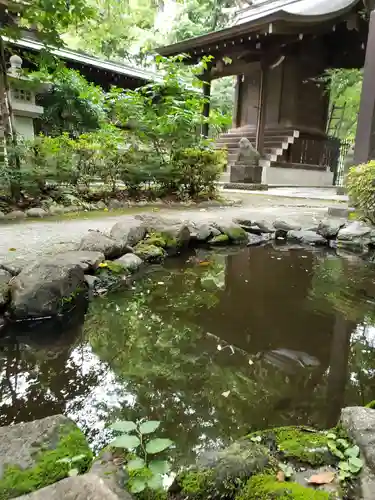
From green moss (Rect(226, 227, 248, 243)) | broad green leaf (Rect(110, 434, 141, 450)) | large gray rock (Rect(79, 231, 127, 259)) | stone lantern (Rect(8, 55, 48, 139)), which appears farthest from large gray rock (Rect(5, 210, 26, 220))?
broad green leaf (Rect(110, 434, 141, 450))

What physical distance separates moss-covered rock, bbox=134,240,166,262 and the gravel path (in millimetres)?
577

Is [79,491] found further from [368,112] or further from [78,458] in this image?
[368,112]

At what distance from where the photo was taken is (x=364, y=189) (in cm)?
496

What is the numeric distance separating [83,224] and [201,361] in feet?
10.8

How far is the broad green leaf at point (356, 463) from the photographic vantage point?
3.70 ft

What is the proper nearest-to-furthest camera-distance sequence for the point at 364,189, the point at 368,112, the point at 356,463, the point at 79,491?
the point at 79,491 < the point at 356,463 < the point at 364,189 < the point at 368,112

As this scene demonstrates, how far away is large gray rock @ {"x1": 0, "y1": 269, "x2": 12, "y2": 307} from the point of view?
2618mm

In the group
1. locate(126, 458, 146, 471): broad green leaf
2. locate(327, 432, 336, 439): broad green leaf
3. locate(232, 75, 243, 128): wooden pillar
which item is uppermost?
locate(232, 75, 243, 128): wooden pillar

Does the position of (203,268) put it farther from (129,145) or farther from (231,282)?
(129,145)

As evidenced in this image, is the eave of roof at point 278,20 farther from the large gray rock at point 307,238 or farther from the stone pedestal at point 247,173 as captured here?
the large gray rock at point 307,238

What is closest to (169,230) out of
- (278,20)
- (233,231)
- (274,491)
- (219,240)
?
(219,240)

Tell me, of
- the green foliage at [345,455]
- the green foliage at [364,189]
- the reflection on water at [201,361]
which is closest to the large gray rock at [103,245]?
the reflection on water at [201,361]

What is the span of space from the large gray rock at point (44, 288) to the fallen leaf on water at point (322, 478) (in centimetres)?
209

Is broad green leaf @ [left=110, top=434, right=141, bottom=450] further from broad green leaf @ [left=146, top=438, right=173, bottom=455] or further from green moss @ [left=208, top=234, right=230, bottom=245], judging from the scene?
green moss @ [left=208, top=234, right=230, bottom=245]
